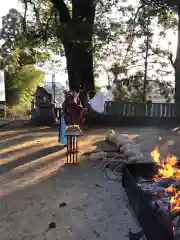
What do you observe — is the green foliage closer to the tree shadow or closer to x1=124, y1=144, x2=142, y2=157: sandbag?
the tree shadow

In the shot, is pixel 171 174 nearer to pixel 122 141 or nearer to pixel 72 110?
pixel 122 141

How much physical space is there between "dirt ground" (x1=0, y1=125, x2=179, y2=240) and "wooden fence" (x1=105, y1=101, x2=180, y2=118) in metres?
5.46

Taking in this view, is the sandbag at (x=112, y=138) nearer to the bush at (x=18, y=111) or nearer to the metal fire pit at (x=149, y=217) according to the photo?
the metal fire pit at (x=149, y=217)

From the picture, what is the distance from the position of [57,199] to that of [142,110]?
954 centimetres

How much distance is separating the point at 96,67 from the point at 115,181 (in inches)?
548

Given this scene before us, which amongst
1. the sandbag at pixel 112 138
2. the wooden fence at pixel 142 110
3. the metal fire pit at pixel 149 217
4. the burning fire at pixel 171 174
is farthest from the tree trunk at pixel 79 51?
the metal fire pit at pixel 149 217

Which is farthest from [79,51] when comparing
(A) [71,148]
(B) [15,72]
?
(B) [15,72]

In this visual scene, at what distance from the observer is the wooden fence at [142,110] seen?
13992 mm

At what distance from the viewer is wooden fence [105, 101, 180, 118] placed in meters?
14.0

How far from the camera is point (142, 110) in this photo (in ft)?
46.4

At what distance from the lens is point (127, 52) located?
1659cm

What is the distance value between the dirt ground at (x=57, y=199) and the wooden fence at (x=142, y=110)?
5.46 metres

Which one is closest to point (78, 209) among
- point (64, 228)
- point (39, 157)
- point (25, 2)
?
point (64, 228)

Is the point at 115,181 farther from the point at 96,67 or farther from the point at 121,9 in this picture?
the point at 96,67
